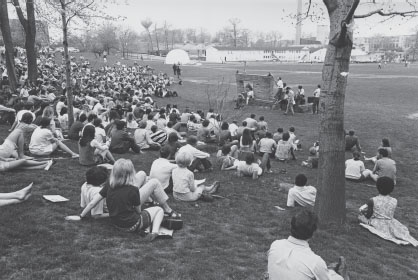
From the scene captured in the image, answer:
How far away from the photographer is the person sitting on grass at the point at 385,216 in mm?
7176

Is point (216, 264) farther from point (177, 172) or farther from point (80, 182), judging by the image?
point (80, 182)

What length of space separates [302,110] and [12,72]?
1604 centimetres

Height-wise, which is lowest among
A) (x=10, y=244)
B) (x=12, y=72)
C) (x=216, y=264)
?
(x=216, y=264)

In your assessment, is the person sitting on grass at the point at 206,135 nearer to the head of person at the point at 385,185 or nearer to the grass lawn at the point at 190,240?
the grass lawn at the point at 190,240

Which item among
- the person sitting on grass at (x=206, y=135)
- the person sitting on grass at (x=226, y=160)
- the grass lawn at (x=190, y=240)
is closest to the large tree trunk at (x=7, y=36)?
the person sitting on grass at (x=206, y=135)

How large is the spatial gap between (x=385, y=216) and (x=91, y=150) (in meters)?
6.40

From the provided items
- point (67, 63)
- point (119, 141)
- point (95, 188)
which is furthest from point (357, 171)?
point (67, 63)

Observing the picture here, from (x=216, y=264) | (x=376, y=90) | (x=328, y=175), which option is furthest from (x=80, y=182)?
(x=376, y=90)

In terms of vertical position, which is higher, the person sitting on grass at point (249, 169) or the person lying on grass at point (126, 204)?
the person lying on grass at point (126, 204)

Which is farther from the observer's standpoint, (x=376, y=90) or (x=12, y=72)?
(x=376, y=90)

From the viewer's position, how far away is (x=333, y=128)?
746 centimetres

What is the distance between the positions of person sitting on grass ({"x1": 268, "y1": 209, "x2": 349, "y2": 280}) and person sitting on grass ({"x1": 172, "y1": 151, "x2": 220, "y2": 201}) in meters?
3.84

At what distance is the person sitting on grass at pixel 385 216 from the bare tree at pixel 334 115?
533 mm

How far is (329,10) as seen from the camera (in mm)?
7230
